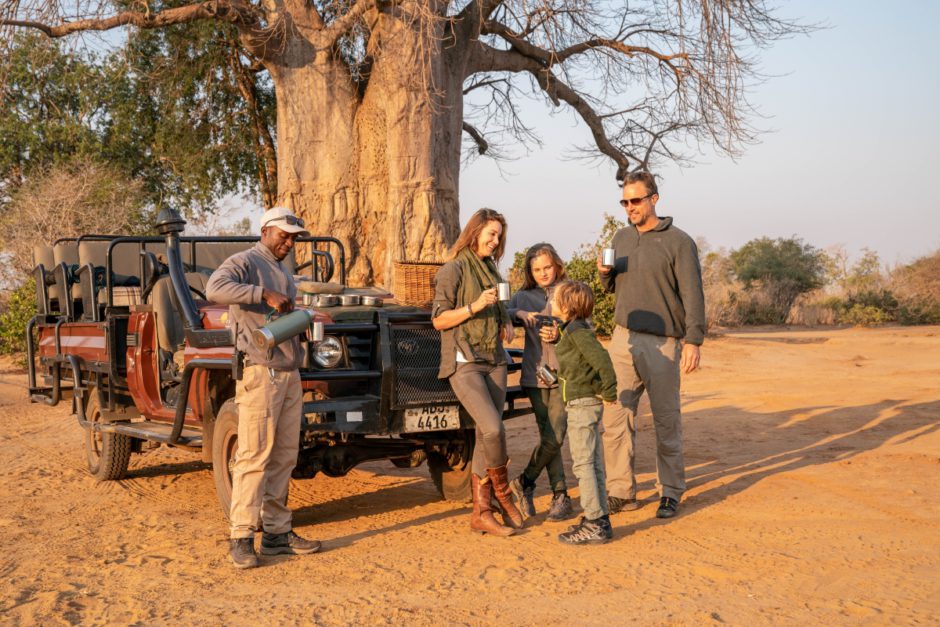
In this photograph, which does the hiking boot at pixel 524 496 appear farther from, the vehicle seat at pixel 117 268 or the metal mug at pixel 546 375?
the vehicle seat at pixel 117 268

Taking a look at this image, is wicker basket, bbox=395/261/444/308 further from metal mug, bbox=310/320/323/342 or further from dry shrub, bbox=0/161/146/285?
dry shrub, bbox=0/161/146/285

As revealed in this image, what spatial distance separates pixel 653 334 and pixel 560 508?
131 centimetres

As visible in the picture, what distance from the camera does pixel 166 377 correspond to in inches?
290

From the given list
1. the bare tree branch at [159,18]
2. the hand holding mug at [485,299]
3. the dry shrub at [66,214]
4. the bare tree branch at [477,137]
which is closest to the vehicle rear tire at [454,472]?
the hand holding mug at [485,299]

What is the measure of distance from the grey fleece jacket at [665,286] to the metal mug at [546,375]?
28.8 inches

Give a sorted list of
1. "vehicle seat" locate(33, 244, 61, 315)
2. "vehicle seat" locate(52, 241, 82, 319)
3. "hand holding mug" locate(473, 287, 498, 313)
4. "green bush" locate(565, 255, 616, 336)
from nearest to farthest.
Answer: "hand holding mug" locate(473, 287, 498, 313)
"vehicle seat" locate(52, 241, 82, 319)
"vehicle seat" locate(33, 244, 61, 315)
"green bush" locate(565, 255, 616, 336)

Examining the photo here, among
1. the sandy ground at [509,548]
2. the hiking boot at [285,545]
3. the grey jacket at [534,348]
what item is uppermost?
the grey jacket at [534,348]

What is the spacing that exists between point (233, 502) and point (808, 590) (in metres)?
3.07

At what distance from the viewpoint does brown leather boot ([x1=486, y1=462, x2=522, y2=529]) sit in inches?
238

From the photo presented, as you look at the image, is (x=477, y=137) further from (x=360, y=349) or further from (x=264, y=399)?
(x=264, y=399)

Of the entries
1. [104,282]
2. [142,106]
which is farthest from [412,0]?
[142,106]

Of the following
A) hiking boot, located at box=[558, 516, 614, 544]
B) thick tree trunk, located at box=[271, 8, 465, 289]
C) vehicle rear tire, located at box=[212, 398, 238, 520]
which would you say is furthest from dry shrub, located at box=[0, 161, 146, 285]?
hiking boot, located at box=[558, 516, 614, 544]

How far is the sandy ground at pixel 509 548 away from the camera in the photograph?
180 inches

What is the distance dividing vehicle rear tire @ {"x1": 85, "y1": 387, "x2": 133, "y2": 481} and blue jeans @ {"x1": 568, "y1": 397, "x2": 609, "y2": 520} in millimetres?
4092
